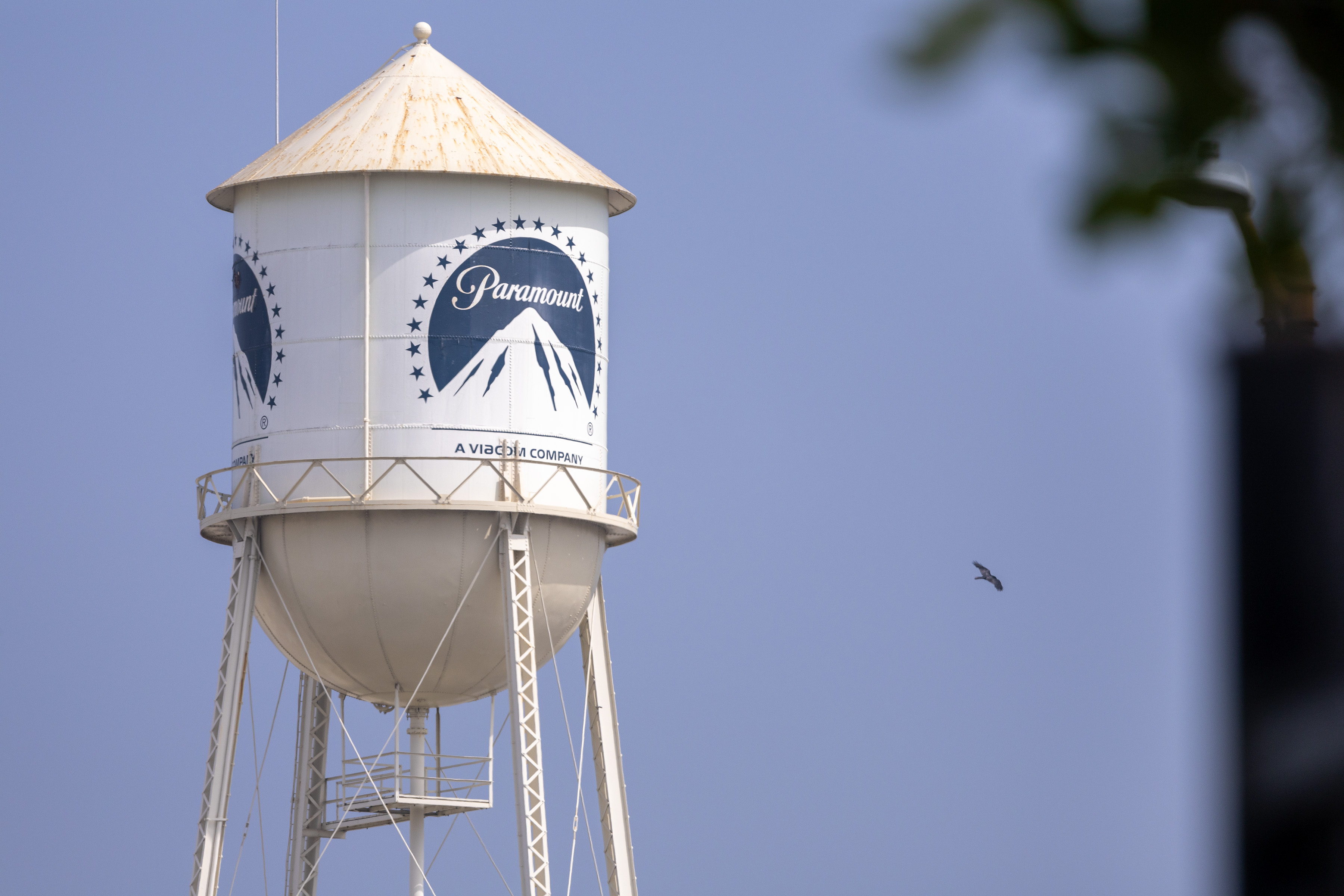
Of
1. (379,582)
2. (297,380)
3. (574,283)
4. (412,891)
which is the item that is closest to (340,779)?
(412,891)

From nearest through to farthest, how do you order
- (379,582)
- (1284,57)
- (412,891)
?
(1284,57), (379,582), (412,891)

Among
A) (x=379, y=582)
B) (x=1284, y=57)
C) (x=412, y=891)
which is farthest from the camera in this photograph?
(x=412, y=891)

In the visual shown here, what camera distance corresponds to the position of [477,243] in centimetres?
2636

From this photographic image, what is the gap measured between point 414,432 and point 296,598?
103 inches

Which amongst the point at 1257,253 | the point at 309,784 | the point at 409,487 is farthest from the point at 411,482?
the point at 1257,253

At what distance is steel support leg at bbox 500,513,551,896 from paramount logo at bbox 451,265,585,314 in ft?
9.29

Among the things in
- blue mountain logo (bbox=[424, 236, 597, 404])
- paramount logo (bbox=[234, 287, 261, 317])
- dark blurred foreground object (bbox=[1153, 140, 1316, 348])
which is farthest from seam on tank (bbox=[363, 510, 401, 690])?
dark blurred foreground object (bbox=[1153, 140, 1316, 348])

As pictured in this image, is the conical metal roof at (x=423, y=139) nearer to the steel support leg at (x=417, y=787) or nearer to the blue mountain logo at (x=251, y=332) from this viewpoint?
the blue mountain logo at (x=251, y=332)

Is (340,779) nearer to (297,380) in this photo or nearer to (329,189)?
(297,380)

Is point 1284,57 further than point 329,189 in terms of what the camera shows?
No

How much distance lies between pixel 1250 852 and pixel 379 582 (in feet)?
76.1

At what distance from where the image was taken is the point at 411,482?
2569cm

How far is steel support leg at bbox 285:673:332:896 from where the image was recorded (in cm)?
2872

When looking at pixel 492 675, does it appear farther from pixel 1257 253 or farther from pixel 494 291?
pixel 1257 253
